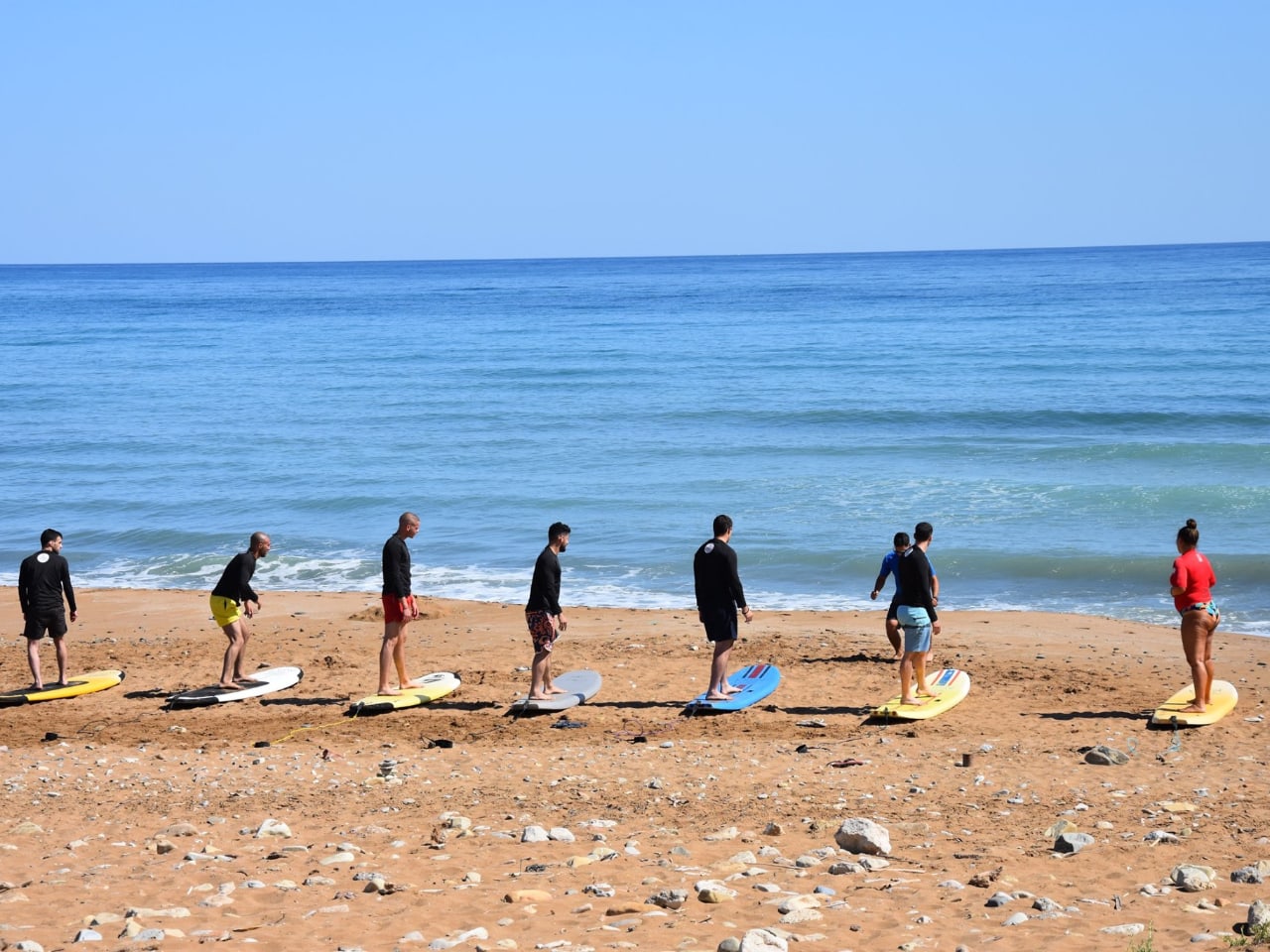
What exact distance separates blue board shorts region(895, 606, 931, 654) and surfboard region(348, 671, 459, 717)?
4.34 m

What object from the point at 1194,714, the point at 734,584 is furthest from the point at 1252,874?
the point at 734,584

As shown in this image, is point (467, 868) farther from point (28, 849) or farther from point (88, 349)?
point (88, 349)

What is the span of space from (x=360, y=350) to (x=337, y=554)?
3877cm

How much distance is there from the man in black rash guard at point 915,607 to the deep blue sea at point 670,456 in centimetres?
631

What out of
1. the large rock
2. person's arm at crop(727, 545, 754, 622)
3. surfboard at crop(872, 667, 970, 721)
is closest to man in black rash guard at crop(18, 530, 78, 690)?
person's arm at crop(727, 545, 754, 622)

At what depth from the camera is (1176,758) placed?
1012cm

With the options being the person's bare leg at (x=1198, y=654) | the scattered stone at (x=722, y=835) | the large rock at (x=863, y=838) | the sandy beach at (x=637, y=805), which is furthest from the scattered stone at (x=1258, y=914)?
the person's bare leg at (x=1198, y=654)

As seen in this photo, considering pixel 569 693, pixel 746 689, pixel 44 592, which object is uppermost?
pixel 44 592

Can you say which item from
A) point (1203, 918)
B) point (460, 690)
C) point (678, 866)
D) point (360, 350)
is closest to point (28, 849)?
point (678, 866)

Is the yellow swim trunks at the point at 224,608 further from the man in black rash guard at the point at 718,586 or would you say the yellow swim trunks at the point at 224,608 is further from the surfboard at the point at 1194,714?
the surfboard at the point at 1194,714

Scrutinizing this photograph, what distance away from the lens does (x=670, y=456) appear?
29781 mm

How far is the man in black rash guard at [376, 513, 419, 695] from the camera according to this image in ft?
38.8

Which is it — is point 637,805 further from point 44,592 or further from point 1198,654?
point 44,592

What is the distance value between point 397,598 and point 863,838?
18.1ft
